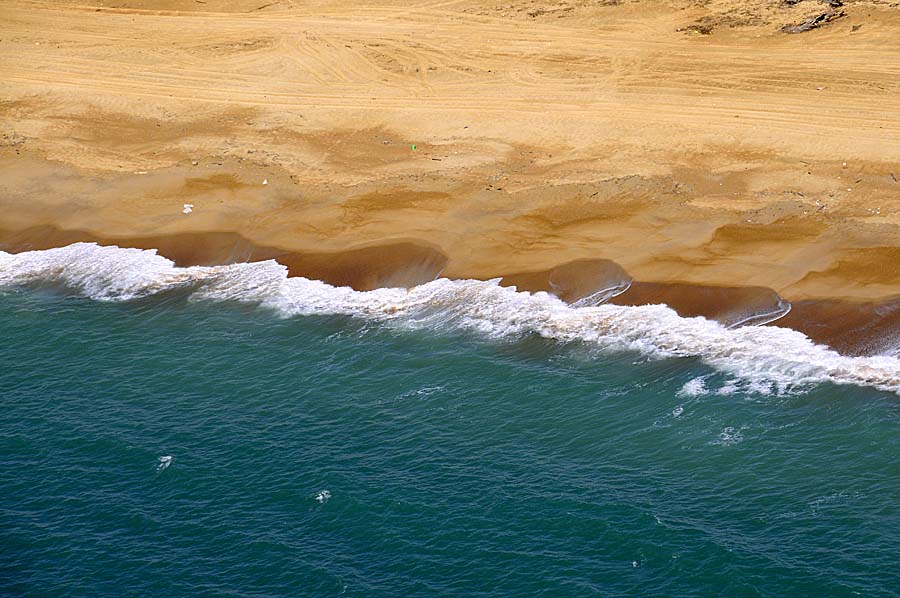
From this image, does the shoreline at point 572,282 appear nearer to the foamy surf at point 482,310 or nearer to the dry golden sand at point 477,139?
the dry golden sand at point 477,139

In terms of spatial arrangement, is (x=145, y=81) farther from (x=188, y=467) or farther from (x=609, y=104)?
(x=188, y=467)

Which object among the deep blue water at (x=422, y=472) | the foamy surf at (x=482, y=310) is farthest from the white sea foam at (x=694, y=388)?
the foamy surf at (x=482, y=310)

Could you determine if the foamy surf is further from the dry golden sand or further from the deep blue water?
the dry golden sand

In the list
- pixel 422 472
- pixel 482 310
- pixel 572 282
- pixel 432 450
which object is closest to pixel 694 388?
pixel 572 282

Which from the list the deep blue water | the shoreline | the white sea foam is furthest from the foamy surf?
the white sea foam

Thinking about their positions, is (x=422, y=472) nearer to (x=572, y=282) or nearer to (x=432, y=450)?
(x=432, y=450)
